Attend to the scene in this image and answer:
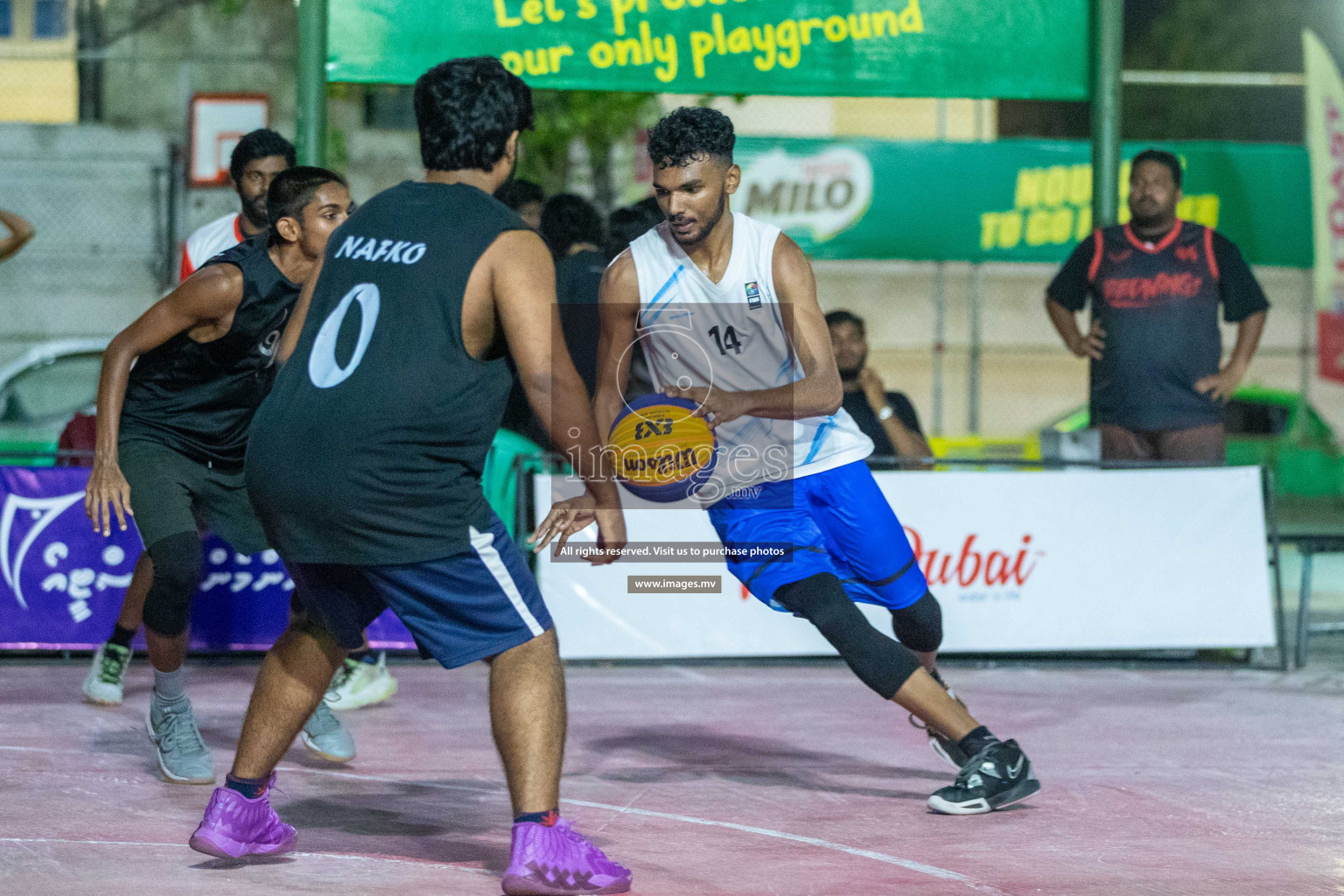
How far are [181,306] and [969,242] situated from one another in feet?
23.9

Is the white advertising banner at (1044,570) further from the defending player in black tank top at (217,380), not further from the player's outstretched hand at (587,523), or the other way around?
the player's outstretched hand at (587,523)

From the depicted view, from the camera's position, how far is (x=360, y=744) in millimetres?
6109

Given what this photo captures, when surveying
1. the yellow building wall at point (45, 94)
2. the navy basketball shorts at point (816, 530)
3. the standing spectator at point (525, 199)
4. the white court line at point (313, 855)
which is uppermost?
the yellow building wall at point (45, 94)

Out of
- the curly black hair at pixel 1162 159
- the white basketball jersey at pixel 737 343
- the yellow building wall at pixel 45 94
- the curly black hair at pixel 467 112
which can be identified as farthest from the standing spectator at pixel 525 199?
the yellow building wall at pixel 45 94

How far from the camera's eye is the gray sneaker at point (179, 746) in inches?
209

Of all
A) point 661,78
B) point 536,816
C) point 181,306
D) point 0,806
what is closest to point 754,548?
point 536,816

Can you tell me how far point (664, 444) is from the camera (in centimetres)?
602

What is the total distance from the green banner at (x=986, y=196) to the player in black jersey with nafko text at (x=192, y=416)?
223 inches

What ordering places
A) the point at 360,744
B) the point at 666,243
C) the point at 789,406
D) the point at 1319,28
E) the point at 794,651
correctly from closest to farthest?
the point at 789,406 < the point at 666,243 < the point at 360,744 < the point at 794,651 < the point at 1319,28

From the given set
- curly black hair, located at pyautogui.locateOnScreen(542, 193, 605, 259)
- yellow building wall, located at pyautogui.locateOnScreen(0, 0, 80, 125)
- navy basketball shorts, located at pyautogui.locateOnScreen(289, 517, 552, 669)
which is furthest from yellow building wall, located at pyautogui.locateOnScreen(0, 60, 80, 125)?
navy basketball shorts, located at pyautogui.locateOnScreen(289, 517, 552, 669)

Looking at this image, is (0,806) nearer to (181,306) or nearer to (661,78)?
(181,306)

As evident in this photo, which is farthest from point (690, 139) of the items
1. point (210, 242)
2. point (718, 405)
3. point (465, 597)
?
point (210, 242)

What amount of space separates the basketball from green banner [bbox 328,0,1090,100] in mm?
3342

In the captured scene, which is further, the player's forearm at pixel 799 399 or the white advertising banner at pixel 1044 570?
the white advertising banner at pixel 1044 570
